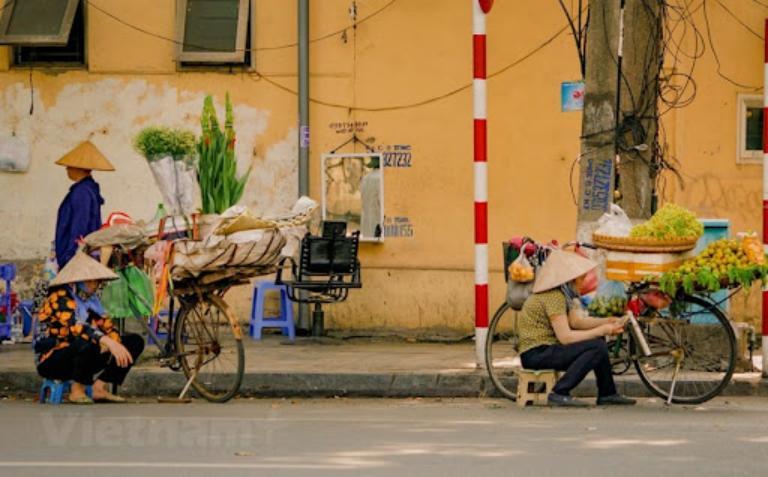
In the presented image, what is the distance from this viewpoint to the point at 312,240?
597 inches

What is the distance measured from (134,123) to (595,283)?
259 inches

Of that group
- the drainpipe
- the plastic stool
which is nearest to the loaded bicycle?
the plastic stool

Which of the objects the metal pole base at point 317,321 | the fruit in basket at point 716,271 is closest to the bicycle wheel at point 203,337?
the fruit in basket at point 716,271

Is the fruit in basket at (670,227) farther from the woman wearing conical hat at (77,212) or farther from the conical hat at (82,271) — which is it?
the woman wearing conical hat at (77,212)

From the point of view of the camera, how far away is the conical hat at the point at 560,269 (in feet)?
35.4

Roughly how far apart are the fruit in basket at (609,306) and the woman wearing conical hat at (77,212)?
366 cm

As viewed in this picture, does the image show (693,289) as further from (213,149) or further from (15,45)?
(15,45)

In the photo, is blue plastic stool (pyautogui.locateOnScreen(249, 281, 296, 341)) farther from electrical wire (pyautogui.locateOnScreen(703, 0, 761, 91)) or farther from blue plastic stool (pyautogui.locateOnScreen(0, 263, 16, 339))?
electrical wire (pyautogui.locateOnScreen(703, 0, 761, 91))

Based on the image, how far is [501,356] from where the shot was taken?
12.8 m

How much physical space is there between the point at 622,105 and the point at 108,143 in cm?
562

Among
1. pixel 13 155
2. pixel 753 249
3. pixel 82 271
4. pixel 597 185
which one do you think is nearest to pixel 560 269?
pixel 753 249

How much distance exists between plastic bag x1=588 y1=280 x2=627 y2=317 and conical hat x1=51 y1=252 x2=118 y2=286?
345 centimetres

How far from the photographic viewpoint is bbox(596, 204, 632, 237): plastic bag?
11.2 meters

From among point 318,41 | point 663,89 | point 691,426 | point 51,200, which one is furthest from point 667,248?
point 51,200
